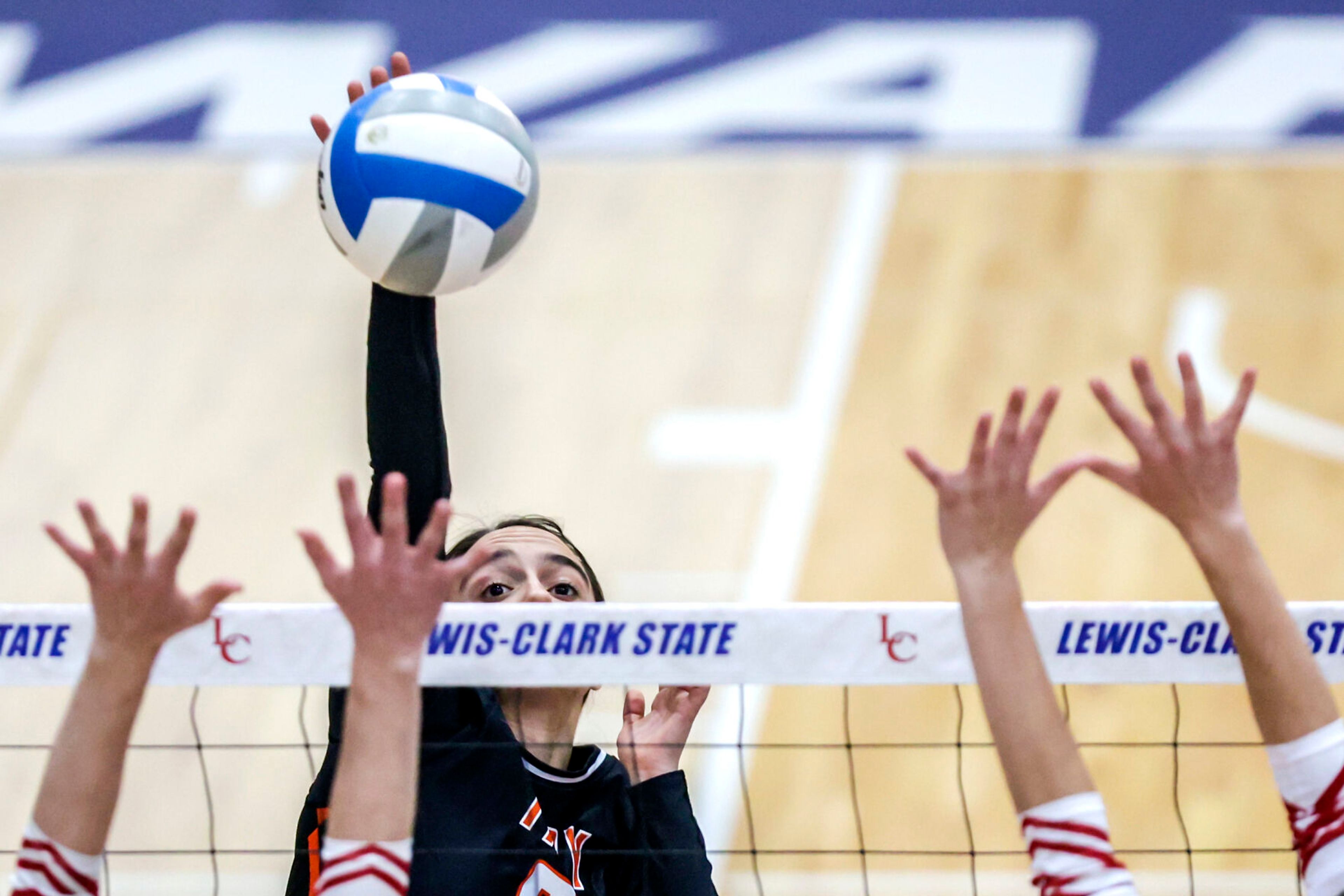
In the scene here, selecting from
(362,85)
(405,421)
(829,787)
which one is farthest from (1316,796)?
(829,787)

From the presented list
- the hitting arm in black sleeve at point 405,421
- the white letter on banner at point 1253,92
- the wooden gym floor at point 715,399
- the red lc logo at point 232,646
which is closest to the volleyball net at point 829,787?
the wooden gym floor at point 715,399

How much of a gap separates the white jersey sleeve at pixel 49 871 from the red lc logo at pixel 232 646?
1.06m

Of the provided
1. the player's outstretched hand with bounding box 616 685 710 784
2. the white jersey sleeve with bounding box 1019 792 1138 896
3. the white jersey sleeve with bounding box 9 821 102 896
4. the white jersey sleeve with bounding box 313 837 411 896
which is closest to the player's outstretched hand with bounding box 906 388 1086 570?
the white jersey sleeve with bounding box 1019 792 1138 896

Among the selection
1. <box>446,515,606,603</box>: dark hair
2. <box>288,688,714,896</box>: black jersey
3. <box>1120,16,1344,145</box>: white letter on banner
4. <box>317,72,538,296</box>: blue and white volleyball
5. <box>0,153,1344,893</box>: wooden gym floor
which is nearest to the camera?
<box>288,688,714,896</box>: black jersey

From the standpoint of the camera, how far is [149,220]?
9.98 meters

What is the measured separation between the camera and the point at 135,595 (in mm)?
2023

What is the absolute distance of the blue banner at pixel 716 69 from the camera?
10273 millimetres

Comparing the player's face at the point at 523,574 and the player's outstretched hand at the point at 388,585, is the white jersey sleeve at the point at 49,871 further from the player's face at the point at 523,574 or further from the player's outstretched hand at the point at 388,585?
the player's face at the point at 523,574

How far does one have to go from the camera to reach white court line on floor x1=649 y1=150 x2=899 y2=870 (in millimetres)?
6277

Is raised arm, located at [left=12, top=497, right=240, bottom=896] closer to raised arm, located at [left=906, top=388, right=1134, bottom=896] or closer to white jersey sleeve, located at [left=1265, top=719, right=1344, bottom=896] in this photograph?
raised arm, located at [left=906, top=388, right=1134, bottom=896]

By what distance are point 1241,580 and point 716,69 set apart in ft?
30.0

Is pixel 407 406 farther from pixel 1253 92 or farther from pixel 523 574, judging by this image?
pixel 1253 92

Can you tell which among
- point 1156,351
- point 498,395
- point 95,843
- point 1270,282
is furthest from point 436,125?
point 1270,282

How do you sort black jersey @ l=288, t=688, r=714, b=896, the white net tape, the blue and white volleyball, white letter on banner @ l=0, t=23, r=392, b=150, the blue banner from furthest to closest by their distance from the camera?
1. white letter on banner @ l=0, t=23, r=392, b=150
2. the blue banner
3. the blue and white volleyball
4. the white net tape
5. black jersey @ l=288, t=688, r=714, b=896
